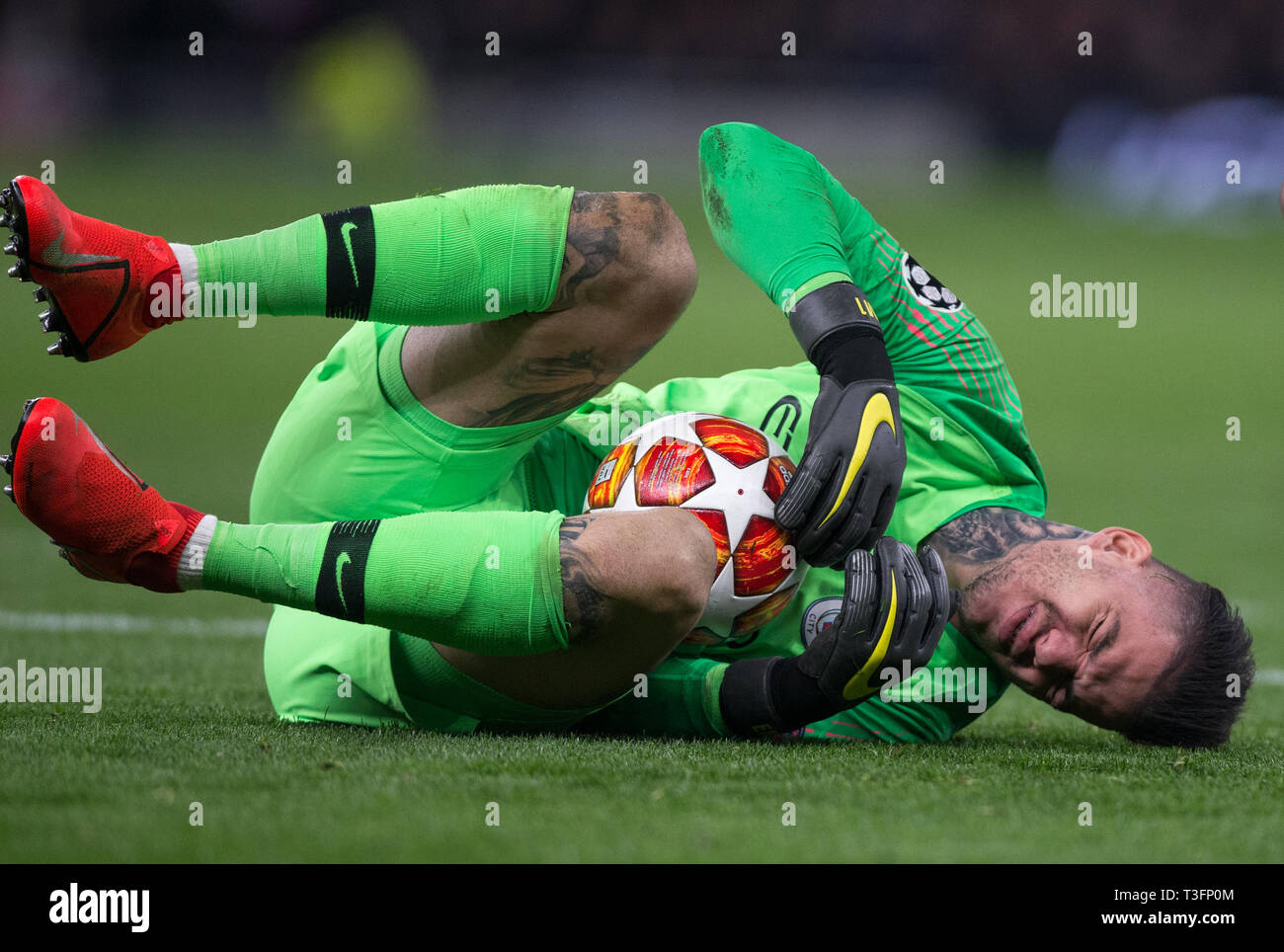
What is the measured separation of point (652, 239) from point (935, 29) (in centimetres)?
1907

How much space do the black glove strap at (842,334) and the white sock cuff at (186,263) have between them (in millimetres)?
1049

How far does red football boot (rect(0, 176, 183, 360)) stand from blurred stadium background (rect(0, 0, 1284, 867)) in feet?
23.2

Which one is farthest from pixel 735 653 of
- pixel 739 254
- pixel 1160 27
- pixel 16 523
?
pixel 1160 27

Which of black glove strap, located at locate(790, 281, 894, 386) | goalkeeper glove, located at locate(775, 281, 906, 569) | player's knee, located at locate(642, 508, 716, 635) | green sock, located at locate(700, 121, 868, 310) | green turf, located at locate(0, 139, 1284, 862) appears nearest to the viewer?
green turf, located at locate(0, 139, 1284, 862)

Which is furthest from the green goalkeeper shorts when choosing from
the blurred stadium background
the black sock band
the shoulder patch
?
the blurred stadium background

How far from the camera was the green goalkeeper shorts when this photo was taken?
9.07 ft

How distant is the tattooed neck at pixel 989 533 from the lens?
116 inches

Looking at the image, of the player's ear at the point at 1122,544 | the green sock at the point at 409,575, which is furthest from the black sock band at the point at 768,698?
the player's ear at the point at 1122,544

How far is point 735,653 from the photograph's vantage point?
3014mm

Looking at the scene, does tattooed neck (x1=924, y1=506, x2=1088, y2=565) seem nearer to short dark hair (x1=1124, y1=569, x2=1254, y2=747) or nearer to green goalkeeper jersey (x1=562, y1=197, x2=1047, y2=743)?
green goalkeeper jersey (x1=562, y1=197, x2=1047, y2=743)

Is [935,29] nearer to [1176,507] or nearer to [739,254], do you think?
[1176,507]

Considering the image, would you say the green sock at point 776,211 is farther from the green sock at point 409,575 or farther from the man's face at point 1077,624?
the green sock at point 409,575

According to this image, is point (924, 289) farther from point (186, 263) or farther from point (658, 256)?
point (186, 263)

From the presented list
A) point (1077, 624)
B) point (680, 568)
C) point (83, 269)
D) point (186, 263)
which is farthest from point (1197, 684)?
point (83, 269)
